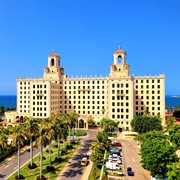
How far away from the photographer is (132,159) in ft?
173

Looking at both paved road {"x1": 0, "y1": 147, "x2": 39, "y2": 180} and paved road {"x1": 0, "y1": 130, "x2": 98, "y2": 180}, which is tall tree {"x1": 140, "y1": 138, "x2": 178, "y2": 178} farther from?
paved road {"x1": 0, "y1": 147, "x2": 39, "y2": 180}

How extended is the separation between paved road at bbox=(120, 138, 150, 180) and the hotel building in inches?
963

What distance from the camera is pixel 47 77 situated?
4407 inches

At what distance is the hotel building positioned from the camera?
95.8 meters

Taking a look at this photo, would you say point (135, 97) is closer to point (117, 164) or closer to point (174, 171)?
point (117, 164)

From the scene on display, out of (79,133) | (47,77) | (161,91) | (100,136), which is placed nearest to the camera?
(100,136)

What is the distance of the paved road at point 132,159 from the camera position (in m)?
41.5

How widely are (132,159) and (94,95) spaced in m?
57.5

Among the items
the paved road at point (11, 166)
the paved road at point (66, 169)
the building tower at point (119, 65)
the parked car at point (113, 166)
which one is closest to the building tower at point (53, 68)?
the building tower at point (119, 65)

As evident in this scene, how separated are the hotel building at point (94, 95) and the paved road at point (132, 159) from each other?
963 inches

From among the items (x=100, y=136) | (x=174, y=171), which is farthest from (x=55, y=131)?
(x=174, y=171)

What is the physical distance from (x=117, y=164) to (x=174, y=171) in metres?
22.4

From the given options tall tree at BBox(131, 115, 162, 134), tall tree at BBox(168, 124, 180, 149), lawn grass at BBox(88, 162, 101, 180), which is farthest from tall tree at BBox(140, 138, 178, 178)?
tall tree at BBox(131, 115, 162, 134)

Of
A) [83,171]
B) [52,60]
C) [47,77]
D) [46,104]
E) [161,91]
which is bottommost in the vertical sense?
[83,171]
